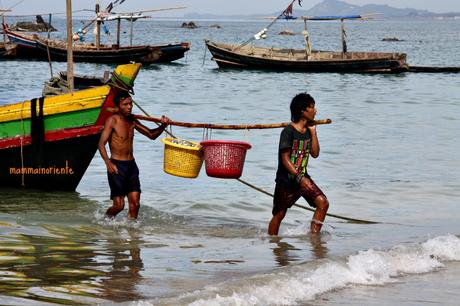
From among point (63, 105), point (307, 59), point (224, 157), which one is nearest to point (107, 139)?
point (224, 157)

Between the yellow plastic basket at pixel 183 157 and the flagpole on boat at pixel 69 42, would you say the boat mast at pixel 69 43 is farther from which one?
the yellow plastic basket at pixel 183 157

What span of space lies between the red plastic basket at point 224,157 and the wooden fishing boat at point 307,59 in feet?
91.5

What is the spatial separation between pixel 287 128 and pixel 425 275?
1643mm

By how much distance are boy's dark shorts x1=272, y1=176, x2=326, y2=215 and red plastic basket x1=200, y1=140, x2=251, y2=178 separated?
0.58 meters

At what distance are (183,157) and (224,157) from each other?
48 centimetres

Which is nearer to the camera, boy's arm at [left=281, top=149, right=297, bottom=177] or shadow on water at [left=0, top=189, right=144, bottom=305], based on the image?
shadow on water at [left=0, top=189, right=144, bottom=305]

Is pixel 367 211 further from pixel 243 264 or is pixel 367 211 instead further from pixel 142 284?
pixel 142 284

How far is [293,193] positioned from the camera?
A: 783 centimetres

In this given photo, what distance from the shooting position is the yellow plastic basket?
8.48 m

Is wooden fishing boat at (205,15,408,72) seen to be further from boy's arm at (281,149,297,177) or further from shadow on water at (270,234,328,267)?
boy's arm at (281,149,297,177)

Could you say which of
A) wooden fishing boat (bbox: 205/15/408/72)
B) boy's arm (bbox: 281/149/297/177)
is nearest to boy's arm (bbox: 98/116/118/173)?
boy's arm (bbox: 281/149/297/177)

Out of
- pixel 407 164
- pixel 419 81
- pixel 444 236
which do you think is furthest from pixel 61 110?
pixel 419 81

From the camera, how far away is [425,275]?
7.30 meters

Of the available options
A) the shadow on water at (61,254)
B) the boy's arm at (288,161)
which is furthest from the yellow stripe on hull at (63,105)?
the boy's arm at (288,161)
